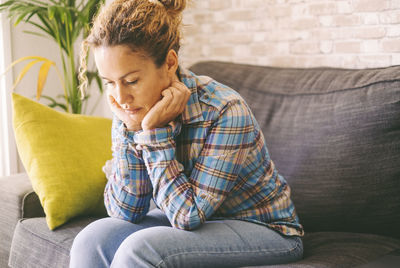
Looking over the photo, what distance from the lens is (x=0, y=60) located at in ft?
8.20

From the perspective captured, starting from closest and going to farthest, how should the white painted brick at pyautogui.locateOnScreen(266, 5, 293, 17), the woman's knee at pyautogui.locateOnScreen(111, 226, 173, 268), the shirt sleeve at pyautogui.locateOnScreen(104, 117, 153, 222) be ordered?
the woman's knee at pyautogui.locateOnScreen(111, 226, 173, 268), the shirt sleeve at pyautogui.locateOnScreen(104, 117, 153, 222), the white painted brick at pyautogui.locateOnScreen(266, 5, 293, 17)

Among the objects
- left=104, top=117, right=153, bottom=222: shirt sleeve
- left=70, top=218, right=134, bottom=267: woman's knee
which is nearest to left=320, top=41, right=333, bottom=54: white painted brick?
left=104, top=117, right=153, bottom=222: shirt sleeve

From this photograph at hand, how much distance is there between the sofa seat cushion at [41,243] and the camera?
4.93ft

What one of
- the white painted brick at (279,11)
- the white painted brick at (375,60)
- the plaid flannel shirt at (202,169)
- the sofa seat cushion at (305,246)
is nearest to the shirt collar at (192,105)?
the plaid flannel shirt at (202,169)

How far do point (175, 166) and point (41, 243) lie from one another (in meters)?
0.58

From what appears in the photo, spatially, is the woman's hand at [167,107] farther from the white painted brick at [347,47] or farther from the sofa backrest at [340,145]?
the white painted brick at [347,47]

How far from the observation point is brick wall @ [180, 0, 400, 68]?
2002 millimetres

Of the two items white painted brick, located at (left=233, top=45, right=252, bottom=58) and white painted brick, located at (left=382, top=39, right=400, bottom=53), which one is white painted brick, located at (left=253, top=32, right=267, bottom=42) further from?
white painted brick, located at (left=382, top=39, right=400, bottom=53)

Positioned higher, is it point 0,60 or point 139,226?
point 0,60

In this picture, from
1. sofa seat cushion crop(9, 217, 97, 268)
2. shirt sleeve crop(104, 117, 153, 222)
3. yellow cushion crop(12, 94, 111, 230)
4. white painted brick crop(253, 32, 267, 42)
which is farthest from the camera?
white painted brick crop(253, 32, 267, 42)

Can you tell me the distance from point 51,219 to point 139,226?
379 millimetres

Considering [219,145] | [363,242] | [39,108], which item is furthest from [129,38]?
[363,242]

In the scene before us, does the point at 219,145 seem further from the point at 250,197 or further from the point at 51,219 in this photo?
the point at 51,219

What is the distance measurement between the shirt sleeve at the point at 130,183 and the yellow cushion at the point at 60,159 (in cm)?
31
